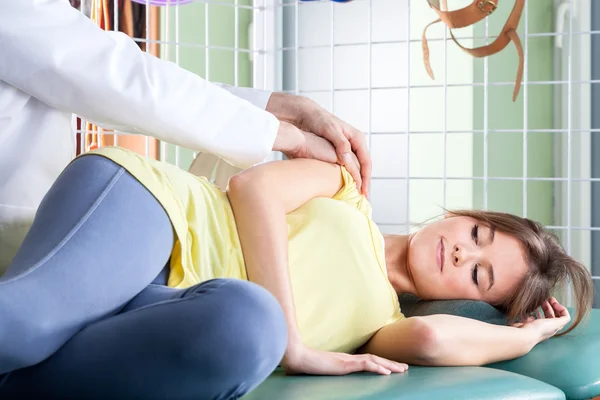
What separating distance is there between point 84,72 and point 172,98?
139mm

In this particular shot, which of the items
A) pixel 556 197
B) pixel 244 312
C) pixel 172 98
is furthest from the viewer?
pixel 556 197

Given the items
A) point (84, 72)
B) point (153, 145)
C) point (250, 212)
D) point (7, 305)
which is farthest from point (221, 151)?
point (153, 145)

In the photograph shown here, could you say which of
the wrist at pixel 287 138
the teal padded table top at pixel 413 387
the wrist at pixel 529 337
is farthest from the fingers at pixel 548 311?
the wrist at pixel 287 138

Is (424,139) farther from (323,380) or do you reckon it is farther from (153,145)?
(323,380)

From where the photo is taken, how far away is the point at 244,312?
0.88 metres

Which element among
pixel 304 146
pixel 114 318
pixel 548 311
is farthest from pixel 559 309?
pixel 114 318

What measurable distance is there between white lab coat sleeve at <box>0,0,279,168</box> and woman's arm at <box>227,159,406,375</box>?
3.0 inches

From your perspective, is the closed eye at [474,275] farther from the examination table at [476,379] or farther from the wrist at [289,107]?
the wrist at [289,107]

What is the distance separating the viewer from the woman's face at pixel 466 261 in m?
1.53

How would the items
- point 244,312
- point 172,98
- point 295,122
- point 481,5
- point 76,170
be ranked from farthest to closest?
point 481,5 < point 295,122 < point 172,98 < point 76,170 < point 244,312

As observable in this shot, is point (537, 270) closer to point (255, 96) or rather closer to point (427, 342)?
point (427, 342)

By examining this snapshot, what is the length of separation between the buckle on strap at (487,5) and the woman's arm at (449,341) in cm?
96

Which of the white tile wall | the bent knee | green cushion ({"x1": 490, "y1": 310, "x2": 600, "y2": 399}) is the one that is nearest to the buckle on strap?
green cushion ({"x1": 490, "y1": 310, "x2": 600, "y2": 399})

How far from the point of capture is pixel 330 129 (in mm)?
1537
